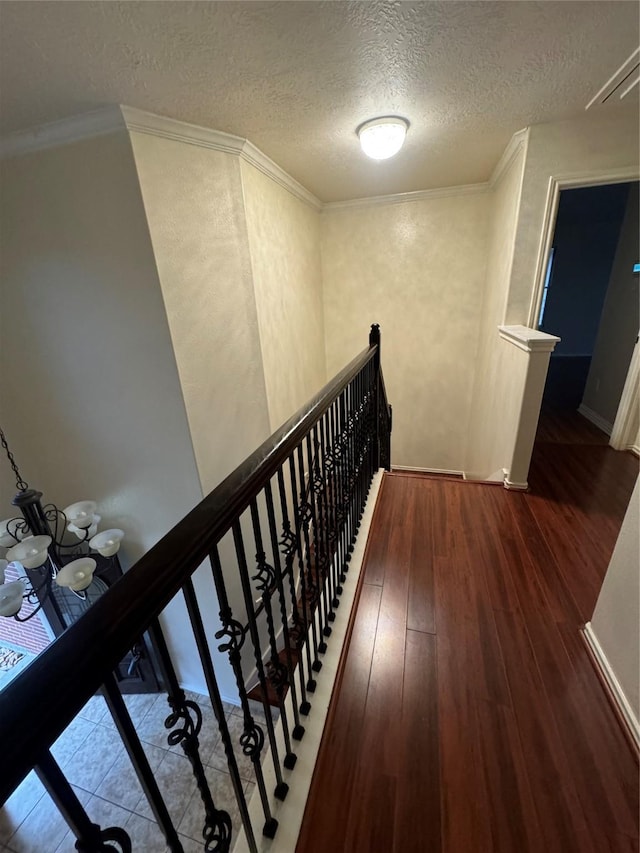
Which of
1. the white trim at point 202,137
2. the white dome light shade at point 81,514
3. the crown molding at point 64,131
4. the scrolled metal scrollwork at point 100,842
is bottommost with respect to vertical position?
the white dome light shade at point 81,514

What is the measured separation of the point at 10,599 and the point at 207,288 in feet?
6.74

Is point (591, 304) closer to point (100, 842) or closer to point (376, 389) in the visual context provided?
point (376, 389)

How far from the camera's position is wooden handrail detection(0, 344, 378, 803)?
32cm

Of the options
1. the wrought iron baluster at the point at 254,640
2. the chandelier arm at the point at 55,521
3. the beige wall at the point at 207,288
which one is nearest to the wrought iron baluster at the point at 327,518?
the wrought iron baluster at the point at 254,640

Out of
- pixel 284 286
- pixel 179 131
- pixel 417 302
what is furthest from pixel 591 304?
pixel 179 131

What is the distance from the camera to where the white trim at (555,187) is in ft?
7.80

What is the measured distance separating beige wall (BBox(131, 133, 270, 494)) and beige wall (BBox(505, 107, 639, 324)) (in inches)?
82.4

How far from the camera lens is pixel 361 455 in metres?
2.08

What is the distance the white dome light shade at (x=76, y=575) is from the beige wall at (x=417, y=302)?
3641 millimetres

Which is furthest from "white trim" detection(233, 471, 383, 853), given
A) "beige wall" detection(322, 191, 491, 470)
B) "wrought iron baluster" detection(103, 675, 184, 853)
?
"beige wall" detection(322, 191, 491, 470)

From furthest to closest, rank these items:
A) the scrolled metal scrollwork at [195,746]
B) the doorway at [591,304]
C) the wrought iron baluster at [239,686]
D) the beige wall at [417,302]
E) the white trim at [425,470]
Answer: the white trim at [425,470] < the beige wall at [417,302] < the doorway at [591,304] < the wrought iron baluster at [239,686] < the scrolled metal scrollwork at [195,746]

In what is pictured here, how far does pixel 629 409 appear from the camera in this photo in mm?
2816

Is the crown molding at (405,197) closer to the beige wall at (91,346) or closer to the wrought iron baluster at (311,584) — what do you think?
the beige wall at (91,346)

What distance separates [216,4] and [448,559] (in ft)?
8.24
